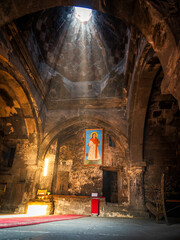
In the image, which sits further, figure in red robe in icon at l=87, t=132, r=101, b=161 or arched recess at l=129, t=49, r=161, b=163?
figure in red robe in icon at l=87, t=132, r=101, b=161

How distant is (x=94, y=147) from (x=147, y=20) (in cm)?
616

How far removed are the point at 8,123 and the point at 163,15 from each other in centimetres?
776

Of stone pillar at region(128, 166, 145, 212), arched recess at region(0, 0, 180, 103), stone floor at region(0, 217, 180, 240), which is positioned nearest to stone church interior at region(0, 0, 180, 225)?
stone pillar at region(128, 166, 145, 212)

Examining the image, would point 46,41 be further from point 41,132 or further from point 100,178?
point 100,178

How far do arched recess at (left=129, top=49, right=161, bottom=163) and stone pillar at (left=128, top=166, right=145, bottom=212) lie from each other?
1.44ft

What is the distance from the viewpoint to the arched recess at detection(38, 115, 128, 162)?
26.0 feet

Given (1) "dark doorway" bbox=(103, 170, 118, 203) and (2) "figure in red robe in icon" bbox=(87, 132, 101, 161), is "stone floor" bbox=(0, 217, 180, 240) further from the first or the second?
(1) "dark doorway" bbox=(103, 170, 118, 203)

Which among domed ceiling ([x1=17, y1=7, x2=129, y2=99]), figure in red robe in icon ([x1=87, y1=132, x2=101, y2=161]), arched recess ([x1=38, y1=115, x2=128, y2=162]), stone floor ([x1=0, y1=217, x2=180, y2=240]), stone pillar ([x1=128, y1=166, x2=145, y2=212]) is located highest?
domed ceiling ([x1=17, y1=7, x2=129, y2=99])

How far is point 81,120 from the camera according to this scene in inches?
337

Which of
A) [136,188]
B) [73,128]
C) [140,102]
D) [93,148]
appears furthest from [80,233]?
[73,128]

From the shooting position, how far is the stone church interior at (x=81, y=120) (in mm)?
6285

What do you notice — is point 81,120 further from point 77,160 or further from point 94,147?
point 77,160

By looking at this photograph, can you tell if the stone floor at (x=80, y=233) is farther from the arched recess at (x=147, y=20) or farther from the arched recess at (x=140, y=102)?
the arched recess at (x=140, y=102)

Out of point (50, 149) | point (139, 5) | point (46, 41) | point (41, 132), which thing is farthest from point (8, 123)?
point (139, 5)
